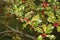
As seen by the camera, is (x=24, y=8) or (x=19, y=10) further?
(x=24, y=8)

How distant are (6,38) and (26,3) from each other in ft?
2.53

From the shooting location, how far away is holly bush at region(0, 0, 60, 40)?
5.22 feet

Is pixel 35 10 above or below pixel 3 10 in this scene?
below

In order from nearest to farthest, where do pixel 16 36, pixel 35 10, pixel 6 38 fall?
pixel 35 10 → pixel 16 36 → pixel 6 38

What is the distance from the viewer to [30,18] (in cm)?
175

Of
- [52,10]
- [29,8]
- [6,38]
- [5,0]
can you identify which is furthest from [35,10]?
[6,38]

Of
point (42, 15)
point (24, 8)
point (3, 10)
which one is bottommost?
point (42, 15)

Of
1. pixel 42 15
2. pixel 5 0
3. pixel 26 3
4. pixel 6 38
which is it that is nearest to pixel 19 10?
pixel 26 3

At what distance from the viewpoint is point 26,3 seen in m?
1.78

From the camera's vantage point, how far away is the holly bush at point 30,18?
159cm

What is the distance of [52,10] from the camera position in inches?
67.4

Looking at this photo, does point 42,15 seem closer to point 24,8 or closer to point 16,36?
point 24,8

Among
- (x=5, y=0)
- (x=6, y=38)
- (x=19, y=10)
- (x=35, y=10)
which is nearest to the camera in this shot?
A: (x=19, y=10)

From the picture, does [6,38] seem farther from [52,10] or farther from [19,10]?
[52,10]
